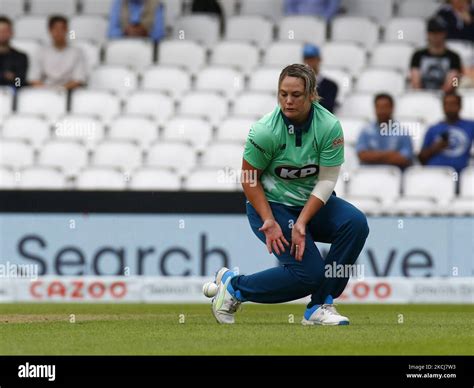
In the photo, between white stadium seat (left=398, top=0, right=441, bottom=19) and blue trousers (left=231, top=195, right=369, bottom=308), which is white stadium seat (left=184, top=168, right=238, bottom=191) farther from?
blue trousers (left=231, top=195, right=369, bottom=308)

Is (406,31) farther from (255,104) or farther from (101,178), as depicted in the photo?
(101,178)

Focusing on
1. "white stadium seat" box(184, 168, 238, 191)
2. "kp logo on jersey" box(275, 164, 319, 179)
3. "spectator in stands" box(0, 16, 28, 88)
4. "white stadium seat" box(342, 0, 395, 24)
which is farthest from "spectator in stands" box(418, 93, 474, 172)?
"kp logo on jersey" box(275, 164, 319, 179)

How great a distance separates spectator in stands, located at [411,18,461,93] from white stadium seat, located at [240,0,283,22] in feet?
8.50

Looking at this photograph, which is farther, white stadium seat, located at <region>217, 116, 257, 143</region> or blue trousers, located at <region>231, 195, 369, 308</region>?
white stadium seat, located at <region>217, 116, 257, 143</region>

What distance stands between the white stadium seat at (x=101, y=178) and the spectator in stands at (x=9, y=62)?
7.64 feet

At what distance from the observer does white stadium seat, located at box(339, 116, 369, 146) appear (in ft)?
49.8

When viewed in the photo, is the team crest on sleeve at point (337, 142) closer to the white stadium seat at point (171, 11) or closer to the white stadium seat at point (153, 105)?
the white stadium seat at point (153, 105)

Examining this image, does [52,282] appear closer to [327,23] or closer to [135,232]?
[135,232]

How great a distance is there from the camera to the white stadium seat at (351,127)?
15.2m

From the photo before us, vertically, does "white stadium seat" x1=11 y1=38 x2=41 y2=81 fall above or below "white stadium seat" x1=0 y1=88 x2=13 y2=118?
above

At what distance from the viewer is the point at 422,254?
13.4m

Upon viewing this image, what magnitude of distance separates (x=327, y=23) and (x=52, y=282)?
19.3 ft
